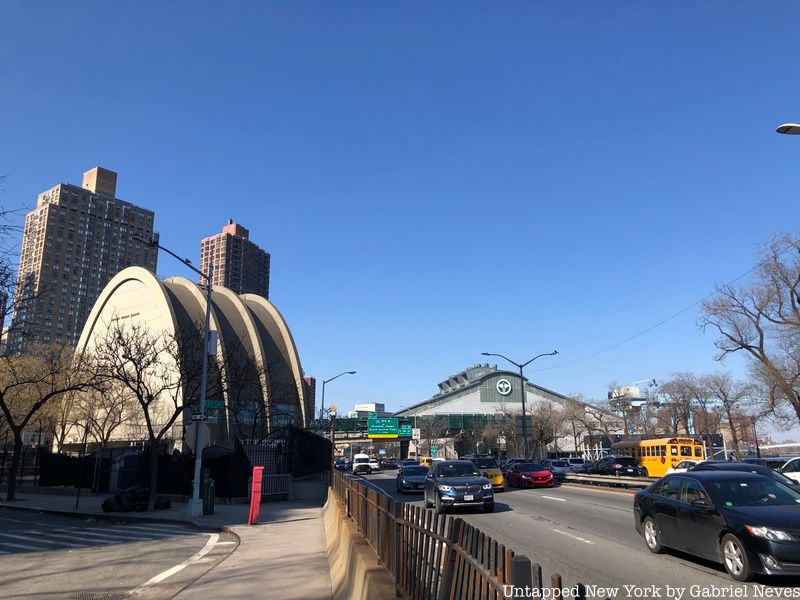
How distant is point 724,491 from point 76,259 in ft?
178

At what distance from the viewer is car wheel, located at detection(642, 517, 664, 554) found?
10.5 m

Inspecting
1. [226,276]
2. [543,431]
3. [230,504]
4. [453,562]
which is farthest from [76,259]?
[543,431]

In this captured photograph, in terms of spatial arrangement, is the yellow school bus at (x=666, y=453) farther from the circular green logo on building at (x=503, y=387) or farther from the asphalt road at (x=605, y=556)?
the circular green logo on building at (x=503, y=387)

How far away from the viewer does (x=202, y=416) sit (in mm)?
21891

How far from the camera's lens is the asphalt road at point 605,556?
25.8 ft

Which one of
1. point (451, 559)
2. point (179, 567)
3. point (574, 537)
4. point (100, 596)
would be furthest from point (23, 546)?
point (451, 559)

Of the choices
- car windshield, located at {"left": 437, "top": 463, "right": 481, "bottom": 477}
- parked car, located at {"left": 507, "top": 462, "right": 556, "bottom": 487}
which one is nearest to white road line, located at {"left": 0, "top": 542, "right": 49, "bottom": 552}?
car windshield, located at {"left": 437, "top": 463, "right": 481, "bottom": 477}

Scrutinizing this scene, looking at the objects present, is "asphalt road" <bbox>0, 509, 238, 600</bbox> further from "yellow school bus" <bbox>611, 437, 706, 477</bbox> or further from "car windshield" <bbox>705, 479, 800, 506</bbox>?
"yellow school bus" <bbox>611, 437, 706, 477</bbox>

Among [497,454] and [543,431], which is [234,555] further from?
[497,454]

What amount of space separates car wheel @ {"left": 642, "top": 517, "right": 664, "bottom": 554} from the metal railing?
5.74 m

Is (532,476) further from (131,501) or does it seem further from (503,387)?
(503,387)

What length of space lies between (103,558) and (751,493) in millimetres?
12822

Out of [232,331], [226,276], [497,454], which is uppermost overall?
[226,276]

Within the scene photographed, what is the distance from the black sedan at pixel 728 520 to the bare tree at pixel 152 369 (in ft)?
58.6
